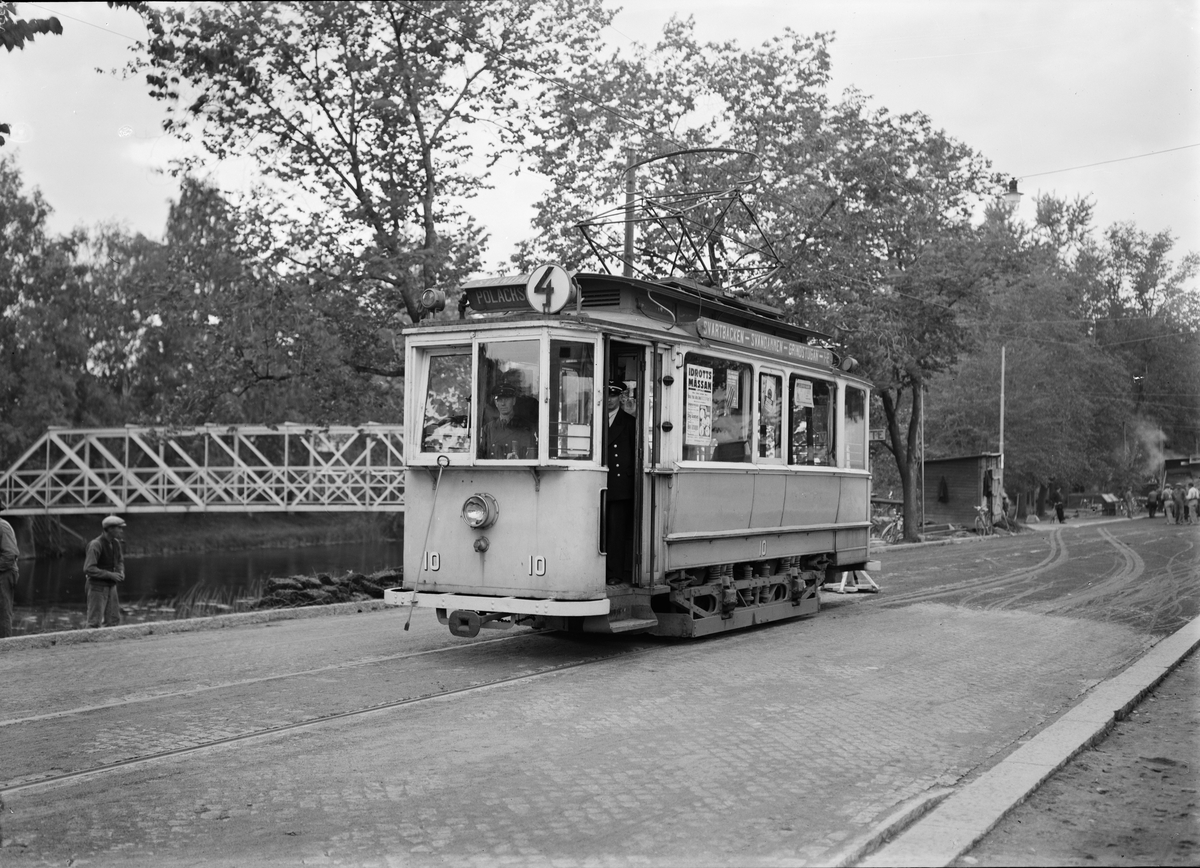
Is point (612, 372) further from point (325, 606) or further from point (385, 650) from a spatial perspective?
point (325, 606)

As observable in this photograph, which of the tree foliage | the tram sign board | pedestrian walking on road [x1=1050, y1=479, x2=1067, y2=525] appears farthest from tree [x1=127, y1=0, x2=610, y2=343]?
pedestrian walking on road [x1=1050, y1=479, x2=1067, y2=525]

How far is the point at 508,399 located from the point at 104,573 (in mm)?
7357

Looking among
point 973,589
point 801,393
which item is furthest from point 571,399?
point 973,589

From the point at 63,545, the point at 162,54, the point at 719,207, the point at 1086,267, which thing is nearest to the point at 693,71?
the point at 719,207

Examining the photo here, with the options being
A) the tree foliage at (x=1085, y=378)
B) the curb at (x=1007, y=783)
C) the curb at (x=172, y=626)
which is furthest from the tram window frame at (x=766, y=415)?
the tree foliage at (x=1085, y=378)

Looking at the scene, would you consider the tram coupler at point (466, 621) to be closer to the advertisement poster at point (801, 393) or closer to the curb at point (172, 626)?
the curb at point (172, 626)

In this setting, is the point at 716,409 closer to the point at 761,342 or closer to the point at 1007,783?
the point at 761,342

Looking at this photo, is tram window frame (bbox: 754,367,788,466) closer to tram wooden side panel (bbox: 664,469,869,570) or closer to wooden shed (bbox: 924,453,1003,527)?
tram wooden side panel (bbox: 664,469,869,570)

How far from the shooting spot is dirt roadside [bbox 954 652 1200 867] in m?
5.43

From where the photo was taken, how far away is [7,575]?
13578 millimetres

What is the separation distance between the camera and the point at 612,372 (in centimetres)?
1144

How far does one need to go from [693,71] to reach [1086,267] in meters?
41.1

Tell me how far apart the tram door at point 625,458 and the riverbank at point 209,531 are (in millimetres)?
43045

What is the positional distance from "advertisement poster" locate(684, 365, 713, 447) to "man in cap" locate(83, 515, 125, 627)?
7.61 meters
